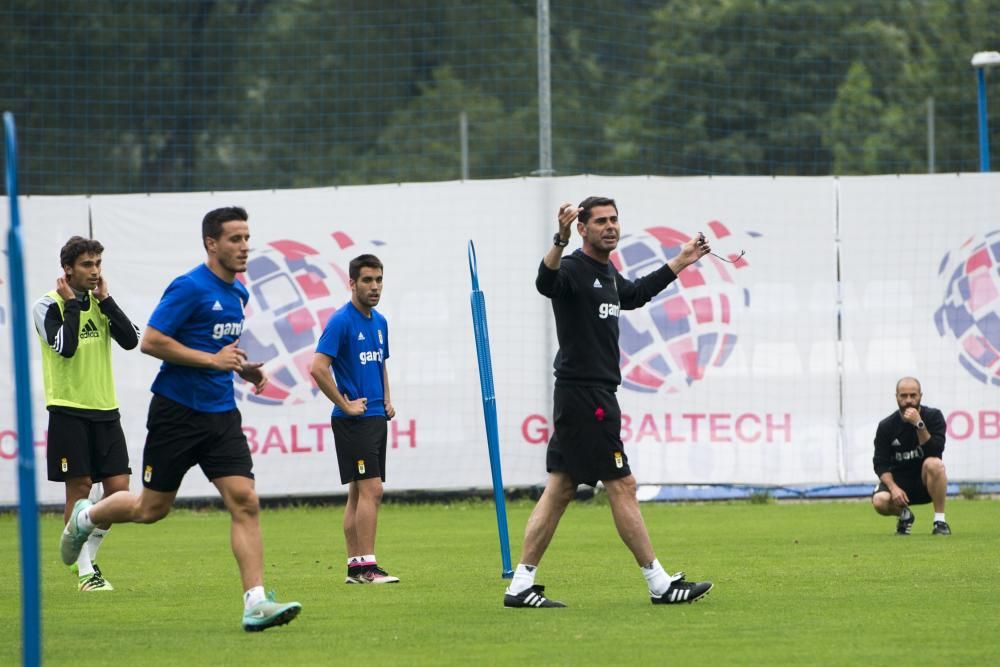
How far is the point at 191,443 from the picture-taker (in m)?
8.25

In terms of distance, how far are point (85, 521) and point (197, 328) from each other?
168 cm

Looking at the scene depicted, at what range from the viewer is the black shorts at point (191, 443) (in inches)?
324

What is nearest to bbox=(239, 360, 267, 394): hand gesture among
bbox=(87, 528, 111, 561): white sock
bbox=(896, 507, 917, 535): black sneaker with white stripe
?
bbox=(87, 528, 111, 561): white sock

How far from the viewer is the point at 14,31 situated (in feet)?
100

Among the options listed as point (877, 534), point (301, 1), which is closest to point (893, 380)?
point (877, 534)

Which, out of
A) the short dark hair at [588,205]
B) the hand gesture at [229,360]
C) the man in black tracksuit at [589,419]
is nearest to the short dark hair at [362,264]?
the man in black tracksuit at [589,419]

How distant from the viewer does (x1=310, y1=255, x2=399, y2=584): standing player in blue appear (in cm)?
1096

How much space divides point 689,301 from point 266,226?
4603 millimetres

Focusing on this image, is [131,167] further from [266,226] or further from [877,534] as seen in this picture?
[877,534]

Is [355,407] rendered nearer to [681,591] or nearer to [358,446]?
[358,446]

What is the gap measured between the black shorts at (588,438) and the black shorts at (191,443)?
171 centimetres

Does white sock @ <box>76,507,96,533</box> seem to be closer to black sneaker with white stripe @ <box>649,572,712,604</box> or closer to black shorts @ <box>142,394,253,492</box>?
black shorts @ <box>142,394,253,492</box>

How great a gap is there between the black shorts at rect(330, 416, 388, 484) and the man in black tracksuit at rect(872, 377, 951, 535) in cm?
464

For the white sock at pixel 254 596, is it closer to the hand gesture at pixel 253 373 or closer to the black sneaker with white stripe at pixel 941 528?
the hand gesture at pixel 253 373
